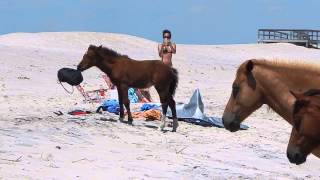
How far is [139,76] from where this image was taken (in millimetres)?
14656

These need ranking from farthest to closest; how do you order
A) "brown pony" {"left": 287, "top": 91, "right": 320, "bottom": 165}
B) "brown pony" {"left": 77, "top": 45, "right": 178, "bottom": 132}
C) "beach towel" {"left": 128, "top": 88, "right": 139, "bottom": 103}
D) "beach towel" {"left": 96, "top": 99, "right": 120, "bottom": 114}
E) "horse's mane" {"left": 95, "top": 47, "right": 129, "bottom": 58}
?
"beach towel" {"left": 128, "top": 88, "right": 139, "bottom": 103}
"beach towel" {"left": 96, "top": 99, "right": 120, "bottom": 114}
"horse's mane" {"left": 95, "top": 47, "right": 129, "bottom": 58}
"brown pony" {"left": 77, "top": 45, "right": 178, "bottom": 132}
"brown pony" {"left": 287, "top": 91, "right": 320, "bottom": 165}

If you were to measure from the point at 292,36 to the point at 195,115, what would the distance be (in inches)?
2016

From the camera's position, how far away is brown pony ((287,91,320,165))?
20.7 feet

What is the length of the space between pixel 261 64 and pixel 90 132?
4.78m

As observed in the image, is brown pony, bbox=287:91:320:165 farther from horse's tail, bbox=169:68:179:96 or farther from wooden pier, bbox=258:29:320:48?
wooden pier, bbox=258:29:320:48

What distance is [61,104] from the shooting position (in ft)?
60.2

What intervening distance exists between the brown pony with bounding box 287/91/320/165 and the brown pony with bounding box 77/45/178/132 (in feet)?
25.3

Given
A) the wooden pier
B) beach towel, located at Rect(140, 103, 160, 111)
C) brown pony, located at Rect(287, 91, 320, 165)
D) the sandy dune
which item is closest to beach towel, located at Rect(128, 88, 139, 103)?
the sandy dune

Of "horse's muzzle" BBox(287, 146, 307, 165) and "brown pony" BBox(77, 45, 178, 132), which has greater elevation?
"horse's muzzle" BBox(287, 146, 307, 165)

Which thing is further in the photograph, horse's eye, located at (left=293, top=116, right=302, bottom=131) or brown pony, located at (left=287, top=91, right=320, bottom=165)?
horse's eye, located at (left=293, top=116, right=302, bottom=131)

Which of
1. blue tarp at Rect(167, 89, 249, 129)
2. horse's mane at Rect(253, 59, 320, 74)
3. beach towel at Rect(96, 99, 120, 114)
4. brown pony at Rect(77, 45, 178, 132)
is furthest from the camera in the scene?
beach towel at Rect(96, 99, 120, 114)

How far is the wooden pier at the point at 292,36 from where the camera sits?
63.4 metres

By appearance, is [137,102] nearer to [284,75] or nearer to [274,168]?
[274,168]

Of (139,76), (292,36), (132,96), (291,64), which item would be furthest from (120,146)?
(292,36)
